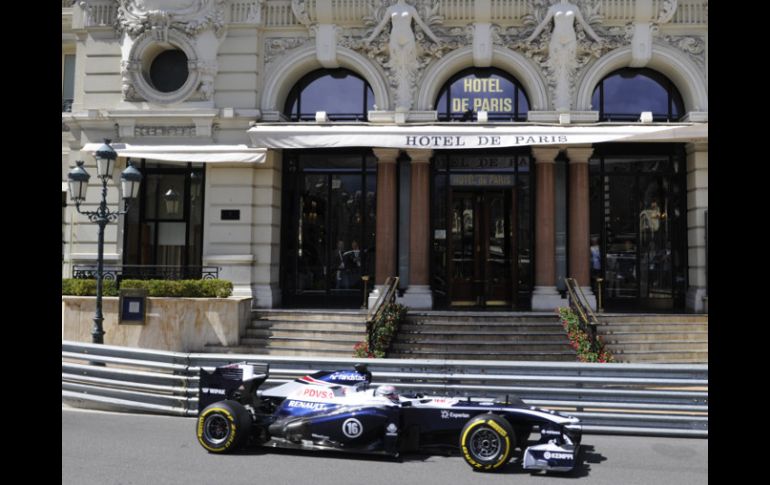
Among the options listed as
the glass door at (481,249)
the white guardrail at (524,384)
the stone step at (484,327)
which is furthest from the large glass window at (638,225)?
the white guardrail at (524,384)

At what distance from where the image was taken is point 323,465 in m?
6.34

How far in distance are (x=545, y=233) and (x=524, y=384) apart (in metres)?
7.91

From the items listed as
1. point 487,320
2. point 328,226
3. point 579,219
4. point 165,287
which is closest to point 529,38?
point 579,219

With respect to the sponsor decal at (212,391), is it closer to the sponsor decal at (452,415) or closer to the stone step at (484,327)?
the sponsor decal at (452,415)

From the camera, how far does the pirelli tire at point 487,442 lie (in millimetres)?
6074

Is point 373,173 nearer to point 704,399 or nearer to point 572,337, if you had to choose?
point 572,337

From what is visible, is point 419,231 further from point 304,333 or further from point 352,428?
point 352,428

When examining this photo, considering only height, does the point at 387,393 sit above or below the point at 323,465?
above

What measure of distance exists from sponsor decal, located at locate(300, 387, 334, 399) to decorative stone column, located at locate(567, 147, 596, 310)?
32.1 ft

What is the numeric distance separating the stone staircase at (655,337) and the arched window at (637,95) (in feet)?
18.3

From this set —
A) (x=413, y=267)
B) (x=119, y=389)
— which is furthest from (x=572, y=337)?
(x=119, y=389)

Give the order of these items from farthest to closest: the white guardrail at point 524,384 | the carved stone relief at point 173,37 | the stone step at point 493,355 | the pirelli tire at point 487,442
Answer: the carved stone relief at point 173,37 < the stone step at point 493,355 < the white guardrail at point 524,384 < the pirelli tire at point 487,442

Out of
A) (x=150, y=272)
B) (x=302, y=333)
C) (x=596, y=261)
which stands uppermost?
(x=596, y=261)

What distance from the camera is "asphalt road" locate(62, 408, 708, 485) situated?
19.1 ft
